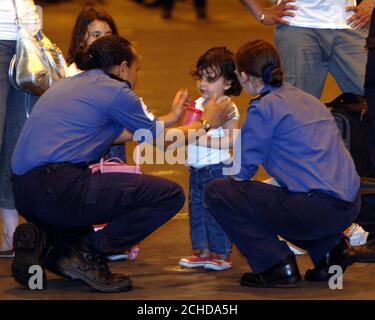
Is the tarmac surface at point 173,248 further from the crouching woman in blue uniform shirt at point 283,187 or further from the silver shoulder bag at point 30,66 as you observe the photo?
the silver shoulder bag at point 30,66

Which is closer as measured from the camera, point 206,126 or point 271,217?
point 271,217

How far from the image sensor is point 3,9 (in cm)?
660

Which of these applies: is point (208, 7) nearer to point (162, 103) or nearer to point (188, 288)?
point (162, 103)

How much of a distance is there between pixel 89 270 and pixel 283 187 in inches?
43.2

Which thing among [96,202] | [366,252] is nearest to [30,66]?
[96,202]

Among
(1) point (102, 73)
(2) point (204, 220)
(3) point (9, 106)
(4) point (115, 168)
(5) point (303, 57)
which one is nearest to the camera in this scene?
(1) point (102, 73)

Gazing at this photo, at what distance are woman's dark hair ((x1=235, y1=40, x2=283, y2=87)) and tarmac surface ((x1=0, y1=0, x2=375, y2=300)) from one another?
110 cm

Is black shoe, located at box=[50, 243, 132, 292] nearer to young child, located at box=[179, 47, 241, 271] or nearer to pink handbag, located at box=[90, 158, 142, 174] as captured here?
pink handbag, located at box=[90, 158, 142, 174]

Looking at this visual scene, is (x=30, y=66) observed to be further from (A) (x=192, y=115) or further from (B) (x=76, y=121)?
(A) (x=192, y=115)

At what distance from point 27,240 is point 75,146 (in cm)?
54

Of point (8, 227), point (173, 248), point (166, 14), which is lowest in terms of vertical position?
point (166, 14)

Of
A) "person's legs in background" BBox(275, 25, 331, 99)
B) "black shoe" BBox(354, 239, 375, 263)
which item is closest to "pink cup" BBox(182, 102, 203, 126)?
"person's legs in background" BBox(275, 25, 331, 99)

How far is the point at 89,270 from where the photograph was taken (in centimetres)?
596

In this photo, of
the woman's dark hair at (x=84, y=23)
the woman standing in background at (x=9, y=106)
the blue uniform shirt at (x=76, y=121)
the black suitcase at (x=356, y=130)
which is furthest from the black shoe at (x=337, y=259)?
the woman's dark hair at (x=84, y=23)
